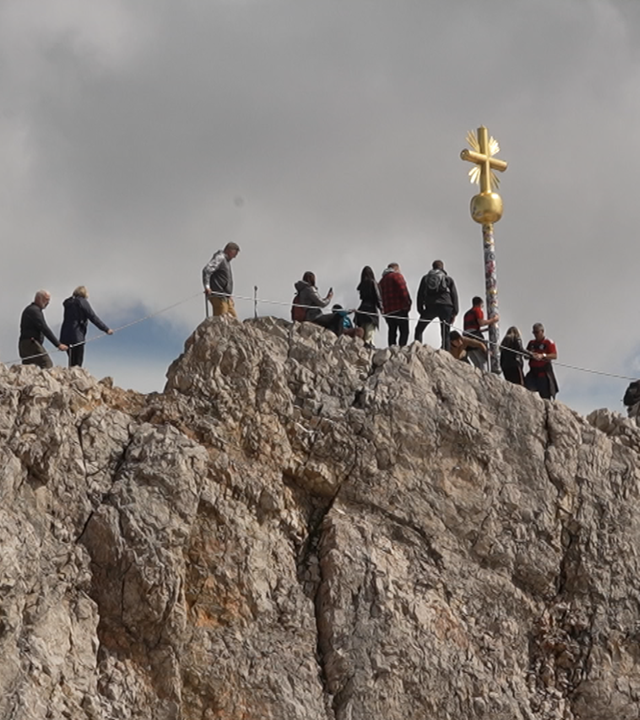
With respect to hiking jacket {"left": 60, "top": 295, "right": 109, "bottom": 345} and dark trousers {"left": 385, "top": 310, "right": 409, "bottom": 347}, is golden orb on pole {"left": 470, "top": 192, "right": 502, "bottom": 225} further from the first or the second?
hiking jacket {"left": 60, "top": 295, "right": 109, "bottom": 345}

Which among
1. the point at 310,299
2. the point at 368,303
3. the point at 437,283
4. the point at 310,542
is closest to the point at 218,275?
the point at 310,299

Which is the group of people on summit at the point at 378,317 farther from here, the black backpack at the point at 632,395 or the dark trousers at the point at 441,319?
the black backpack at the point at 632,395

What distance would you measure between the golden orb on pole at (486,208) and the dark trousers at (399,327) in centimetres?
542

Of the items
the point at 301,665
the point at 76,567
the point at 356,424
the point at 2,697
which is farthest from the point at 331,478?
the point at 2,697

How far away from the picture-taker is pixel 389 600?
17.5 metres

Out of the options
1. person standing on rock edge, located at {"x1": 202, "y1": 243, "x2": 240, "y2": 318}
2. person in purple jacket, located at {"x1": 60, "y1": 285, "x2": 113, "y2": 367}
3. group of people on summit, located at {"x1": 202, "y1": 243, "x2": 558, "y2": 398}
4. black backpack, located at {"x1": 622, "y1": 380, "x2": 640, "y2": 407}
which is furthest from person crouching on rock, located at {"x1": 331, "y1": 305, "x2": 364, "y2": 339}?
black backpack, located at {"x1": 622, "y1": 380, "x2": 640, "y2": 407}

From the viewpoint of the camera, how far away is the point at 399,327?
21.4m

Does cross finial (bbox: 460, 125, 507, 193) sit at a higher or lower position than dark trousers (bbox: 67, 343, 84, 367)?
higher

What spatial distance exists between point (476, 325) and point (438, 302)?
1345 mm

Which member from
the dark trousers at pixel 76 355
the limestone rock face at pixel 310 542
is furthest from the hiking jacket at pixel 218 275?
the dark trousers at pixel 76 355

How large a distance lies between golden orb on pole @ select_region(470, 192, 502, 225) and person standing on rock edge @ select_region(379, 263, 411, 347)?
5.24m

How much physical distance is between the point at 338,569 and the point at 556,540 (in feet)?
12.0

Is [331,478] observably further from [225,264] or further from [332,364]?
[225,264]

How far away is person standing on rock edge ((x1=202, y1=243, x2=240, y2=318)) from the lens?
20016mm
